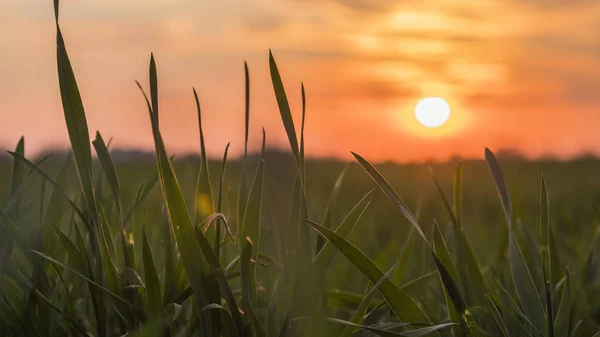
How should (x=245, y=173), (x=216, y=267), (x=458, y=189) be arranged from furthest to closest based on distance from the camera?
(x=458, y=189)
(x=245, y=173)
(x=216, y=267)

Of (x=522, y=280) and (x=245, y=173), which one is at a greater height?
(x=245, y=173)

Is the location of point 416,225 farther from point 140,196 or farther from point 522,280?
point 140,196

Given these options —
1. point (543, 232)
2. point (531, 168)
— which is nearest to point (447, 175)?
point (531, 168)

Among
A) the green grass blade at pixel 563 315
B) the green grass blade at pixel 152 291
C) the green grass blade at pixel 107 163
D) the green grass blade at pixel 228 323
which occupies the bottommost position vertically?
the green grass blade at pixel 563 315

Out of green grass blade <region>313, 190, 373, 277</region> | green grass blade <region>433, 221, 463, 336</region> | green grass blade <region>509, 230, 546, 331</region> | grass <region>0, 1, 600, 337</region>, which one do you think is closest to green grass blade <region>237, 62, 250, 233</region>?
grass <region>0, 1, 600, 337</region>

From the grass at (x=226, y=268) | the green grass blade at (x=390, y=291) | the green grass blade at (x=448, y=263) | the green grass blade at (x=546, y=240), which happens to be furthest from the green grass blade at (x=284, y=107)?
the green grass blade at (x=546, y=240)

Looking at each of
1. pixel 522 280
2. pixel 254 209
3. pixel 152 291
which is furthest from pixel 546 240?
pixel 152 291

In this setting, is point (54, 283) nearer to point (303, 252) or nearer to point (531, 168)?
point (303, 252)

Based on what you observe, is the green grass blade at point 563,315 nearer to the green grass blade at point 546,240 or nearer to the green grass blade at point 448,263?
the green grass blade at point 546,240

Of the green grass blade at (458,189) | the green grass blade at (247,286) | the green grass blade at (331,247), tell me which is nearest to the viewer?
the green grass blade at (247,286)

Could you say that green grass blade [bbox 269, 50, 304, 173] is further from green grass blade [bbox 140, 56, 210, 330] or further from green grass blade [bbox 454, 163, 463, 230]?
green grass blade [bbox 454, 163, 463, 230]

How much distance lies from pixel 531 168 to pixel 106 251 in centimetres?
603

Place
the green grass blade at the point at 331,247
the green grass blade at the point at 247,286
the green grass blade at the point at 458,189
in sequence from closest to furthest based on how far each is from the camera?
the green grass blade at the point at 247,286
the green grass blade at the point at 331,247
the green grass blade at the point at 458,189

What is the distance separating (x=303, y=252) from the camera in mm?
664
